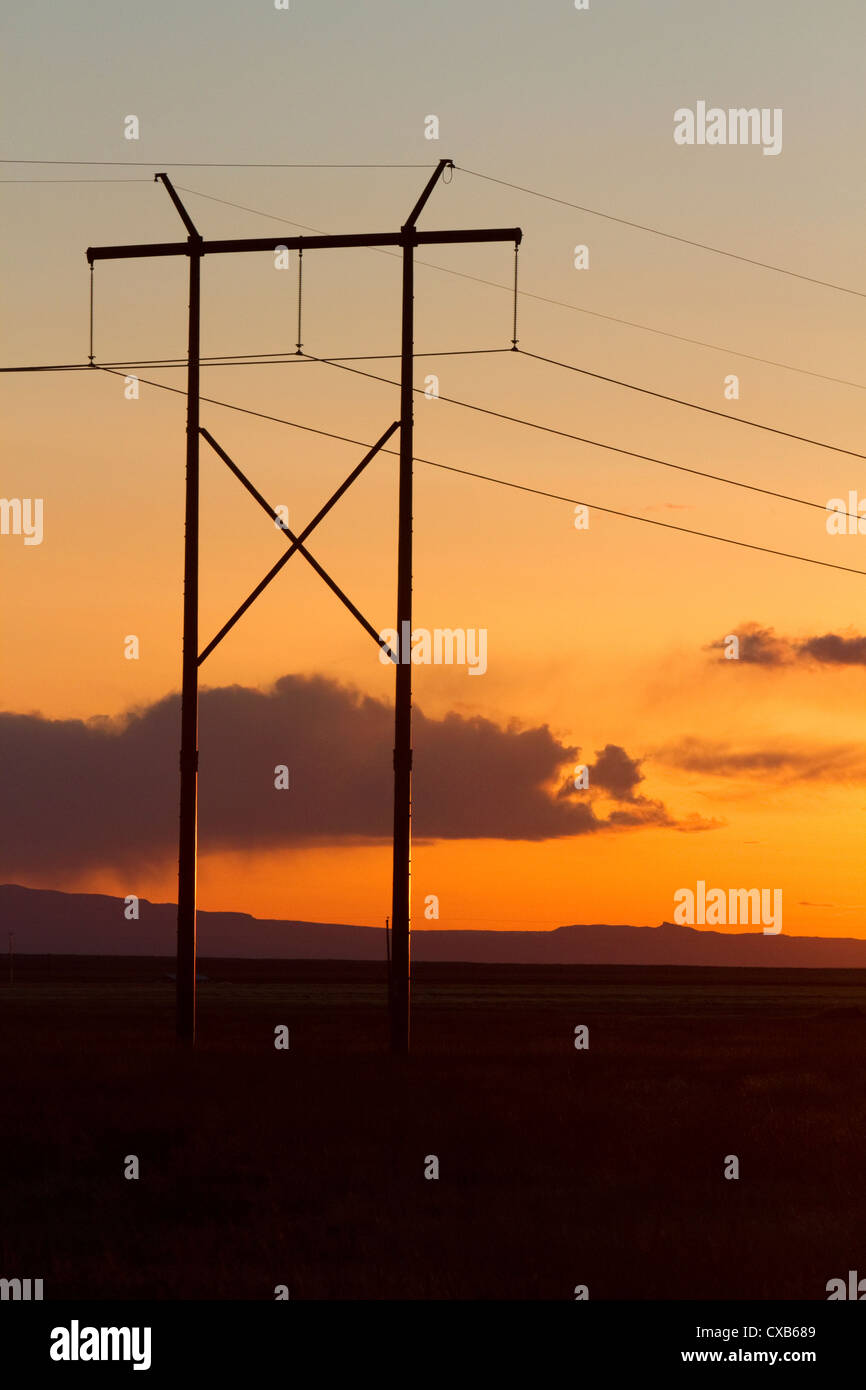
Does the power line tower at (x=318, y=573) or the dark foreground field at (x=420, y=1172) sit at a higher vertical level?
the power line tower at (x=318, y=573)

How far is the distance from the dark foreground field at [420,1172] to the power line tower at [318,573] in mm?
1848

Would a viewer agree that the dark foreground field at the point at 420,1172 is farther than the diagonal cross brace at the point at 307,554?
No

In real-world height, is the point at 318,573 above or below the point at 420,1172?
above

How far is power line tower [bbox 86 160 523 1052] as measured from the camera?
2936cm

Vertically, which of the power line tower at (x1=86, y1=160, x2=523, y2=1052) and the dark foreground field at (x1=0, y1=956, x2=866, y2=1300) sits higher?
the power line tower at (x1=86, y1=160, x2=523, y2=1052)

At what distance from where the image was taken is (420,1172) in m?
19.0

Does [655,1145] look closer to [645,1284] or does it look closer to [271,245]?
[645,1284]

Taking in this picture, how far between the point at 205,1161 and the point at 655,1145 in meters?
5.33

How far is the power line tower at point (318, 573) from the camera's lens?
96.3ft

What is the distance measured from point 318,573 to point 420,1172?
1267cm

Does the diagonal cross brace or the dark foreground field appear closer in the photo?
the dark foreground field

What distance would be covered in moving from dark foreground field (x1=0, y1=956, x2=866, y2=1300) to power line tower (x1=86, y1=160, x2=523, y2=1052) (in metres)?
1.85

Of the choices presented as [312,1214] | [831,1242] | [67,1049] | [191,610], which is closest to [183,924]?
[67,1049]
